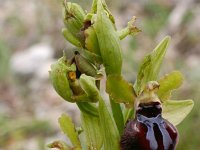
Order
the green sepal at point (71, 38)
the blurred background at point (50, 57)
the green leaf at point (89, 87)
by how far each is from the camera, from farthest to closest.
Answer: the blurred background at point (50, 57) → the green sepal at point (71, 38) → the green leaf at point (89, 87)

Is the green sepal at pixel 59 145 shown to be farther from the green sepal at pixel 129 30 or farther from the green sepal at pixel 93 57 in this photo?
the green sepal at pixel 129 30

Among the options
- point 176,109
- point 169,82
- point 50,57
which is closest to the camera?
point 169,82

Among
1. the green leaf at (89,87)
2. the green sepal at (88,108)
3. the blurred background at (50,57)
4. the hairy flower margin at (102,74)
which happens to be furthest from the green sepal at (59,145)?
the blurred background at (50,57)

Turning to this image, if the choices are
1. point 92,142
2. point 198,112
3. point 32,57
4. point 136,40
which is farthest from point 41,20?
point 92,142

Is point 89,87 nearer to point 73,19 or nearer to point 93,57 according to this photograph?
point 93,57

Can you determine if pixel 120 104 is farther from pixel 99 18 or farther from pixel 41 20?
pixel 41 20

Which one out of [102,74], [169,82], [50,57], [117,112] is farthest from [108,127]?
[50,57]
